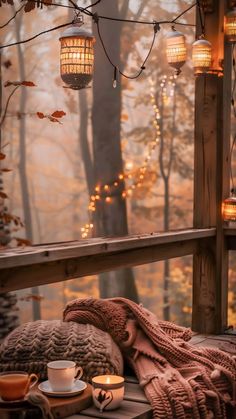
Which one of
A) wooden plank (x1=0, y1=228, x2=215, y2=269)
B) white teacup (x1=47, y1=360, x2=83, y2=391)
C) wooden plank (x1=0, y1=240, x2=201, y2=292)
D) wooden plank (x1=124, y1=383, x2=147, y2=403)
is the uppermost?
wooden plank (x1=0, y1=228, x2=215, y2=269)

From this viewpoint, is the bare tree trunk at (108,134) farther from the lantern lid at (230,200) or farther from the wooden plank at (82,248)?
the wooden plank at (82,248)

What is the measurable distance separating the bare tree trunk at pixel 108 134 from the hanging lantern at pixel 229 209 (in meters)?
4.10

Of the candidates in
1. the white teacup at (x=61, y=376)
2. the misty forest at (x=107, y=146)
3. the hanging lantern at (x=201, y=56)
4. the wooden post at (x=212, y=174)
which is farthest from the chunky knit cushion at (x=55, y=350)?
the misty forest at (x=107, y=146)

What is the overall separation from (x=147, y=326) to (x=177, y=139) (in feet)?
28.3

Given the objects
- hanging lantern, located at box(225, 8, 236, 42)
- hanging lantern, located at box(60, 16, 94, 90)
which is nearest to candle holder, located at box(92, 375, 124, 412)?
hanging lantern, located at box(60, 16, 94, 90)

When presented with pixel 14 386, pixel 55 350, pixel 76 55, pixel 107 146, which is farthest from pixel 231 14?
pixel 107 146

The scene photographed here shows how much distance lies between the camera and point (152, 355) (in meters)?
3.41

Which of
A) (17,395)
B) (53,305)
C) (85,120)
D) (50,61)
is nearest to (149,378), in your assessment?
(17,395)

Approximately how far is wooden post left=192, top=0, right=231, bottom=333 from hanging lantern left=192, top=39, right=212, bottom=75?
113mm

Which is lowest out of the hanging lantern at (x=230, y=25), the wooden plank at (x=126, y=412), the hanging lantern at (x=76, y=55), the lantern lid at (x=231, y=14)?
the wooden plank at (x=126, y=412)

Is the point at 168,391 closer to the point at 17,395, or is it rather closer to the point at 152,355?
the point at 152,355

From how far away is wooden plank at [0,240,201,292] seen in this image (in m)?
2.94

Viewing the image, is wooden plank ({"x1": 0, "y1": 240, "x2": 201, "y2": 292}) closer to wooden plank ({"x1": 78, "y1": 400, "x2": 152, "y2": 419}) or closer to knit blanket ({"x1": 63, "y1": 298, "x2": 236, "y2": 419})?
knit blanket ({"x1": 63, "y1": 298, "x2": 236, "y2": 419})

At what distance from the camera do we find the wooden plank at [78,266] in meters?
2.94
